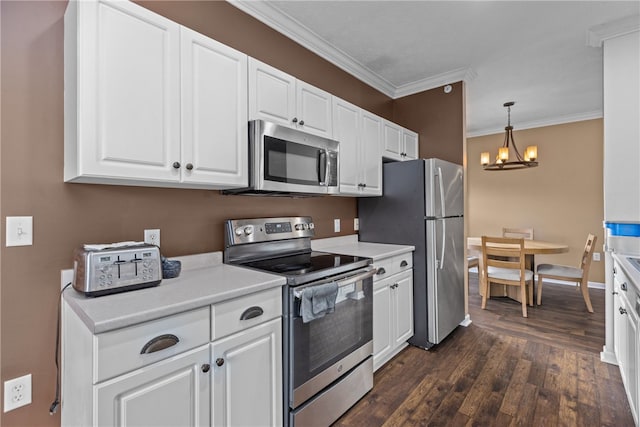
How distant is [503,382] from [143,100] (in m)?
2.85

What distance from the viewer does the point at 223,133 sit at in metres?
1.67

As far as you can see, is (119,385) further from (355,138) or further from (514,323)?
(514,323)

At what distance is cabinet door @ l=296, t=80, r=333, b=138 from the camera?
2144 mm

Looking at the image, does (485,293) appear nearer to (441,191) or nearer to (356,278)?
(441,191)

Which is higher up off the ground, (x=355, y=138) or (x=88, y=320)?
(x=355, y=138)

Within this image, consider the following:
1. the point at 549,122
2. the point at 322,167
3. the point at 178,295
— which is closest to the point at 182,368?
the point at 178,295

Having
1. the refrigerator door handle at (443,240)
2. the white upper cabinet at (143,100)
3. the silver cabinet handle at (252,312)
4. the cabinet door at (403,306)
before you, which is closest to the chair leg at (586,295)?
the refrigerator door handle at (443,240)

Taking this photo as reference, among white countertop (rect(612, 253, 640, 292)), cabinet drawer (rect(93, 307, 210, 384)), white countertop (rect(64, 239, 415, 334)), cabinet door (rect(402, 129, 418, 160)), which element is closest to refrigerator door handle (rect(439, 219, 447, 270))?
cabinet door (rect(402, 129, 418, 160))

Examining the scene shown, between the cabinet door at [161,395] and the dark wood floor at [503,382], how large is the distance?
1004 mm

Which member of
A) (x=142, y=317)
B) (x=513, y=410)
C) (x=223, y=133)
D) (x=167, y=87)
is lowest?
(x=513, y=410)

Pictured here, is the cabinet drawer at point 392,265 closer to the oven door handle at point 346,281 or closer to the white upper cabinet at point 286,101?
the oven door handle at point 346,281

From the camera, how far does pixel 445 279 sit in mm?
2832

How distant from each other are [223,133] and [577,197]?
5.45 metres

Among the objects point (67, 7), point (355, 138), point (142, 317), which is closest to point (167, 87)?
point (67, 7)
